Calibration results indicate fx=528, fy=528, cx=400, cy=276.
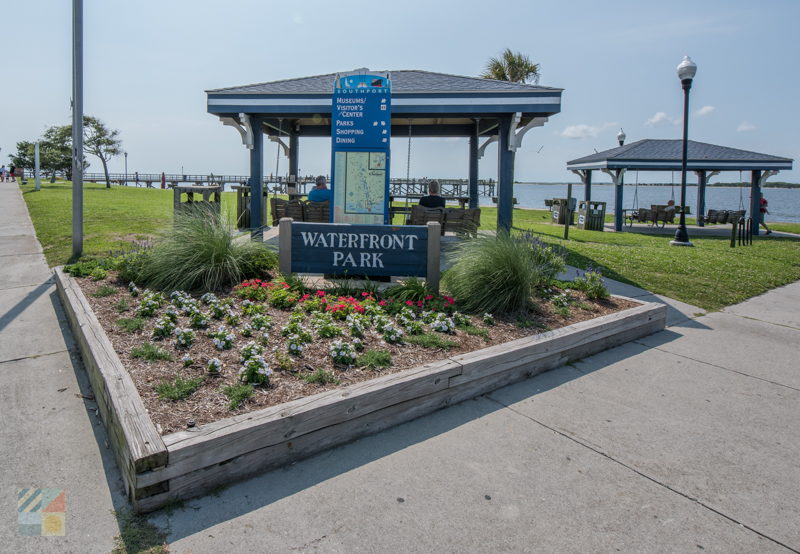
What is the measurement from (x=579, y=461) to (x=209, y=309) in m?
3.66

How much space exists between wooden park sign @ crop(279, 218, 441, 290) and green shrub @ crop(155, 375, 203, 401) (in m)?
2.65

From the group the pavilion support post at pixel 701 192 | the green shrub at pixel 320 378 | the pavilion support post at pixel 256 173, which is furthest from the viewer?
the pavilion support post at pixel 701 192

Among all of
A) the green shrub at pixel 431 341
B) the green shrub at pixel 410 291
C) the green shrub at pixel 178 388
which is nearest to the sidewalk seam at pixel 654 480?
the green shrub at pixel 431 341

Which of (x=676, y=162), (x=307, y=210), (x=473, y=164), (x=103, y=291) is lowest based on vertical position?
(x=103, y=291)

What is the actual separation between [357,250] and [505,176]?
571cm

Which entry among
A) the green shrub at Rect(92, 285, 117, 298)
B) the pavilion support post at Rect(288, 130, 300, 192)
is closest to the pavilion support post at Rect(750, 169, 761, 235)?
the pavilion support post at Rect(288, 130, 300, 192)

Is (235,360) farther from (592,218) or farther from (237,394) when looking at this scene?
(592,218)

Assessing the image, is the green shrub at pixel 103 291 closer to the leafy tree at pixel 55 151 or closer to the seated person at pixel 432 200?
the seated person at pixel 432 200

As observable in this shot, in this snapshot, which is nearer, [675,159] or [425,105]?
[425,105]

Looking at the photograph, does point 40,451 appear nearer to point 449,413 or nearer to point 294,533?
point 294,533

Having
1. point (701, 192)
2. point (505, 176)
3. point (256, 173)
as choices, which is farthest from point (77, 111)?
point (701, 192)

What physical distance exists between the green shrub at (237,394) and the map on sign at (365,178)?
5.35m

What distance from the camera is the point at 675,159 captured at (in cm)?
2048

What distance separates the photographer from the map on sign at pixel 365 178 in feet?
27.3
